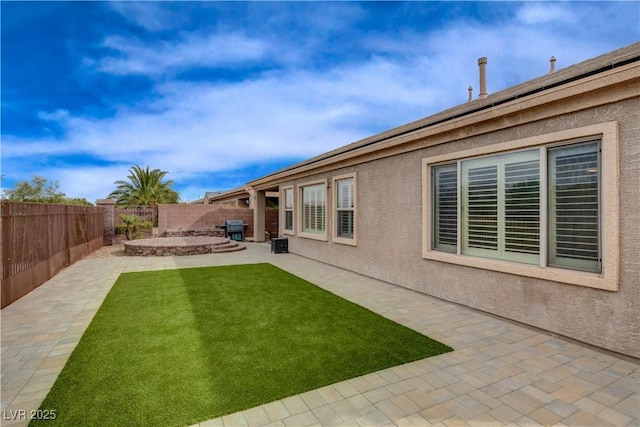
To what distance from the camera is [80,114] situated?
1947 cm

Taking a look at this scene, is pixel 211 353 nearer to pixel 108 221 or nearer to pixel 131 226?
pixel 131 226

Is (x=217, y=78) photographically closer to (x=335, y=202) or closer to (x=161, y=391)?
(x=335, y=202)

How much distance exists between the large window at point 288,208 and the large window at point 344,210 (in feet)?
13.7

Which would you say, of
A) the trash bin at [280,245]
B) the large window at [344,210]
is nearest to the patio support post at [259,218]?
the trash bin at [280,245]

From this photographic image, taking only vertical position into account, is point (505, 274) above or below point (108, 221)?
below

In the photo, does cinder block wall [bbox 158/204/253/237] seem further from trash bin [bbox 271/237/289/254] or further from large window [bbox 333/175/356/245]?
large window [bbox 333/175/356/245]

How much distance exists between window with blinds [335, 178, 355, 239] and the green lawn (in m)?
3.28

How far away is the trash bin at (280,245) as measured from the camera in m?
14.3

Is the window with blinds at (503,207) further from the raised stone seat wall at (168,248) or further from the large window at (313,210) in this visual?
the raised stone seat wall at (168,248)

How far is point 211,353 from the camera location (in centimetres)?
418

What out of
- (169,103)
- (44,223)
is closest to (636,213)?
(44,223)

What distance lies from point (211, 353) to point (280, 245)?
33.4 feet

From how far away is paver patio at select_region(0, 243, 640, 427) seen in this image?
2855 millimetres

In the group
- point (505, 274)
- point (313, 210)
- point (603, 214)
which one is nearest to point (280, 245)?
point (313, 210)
